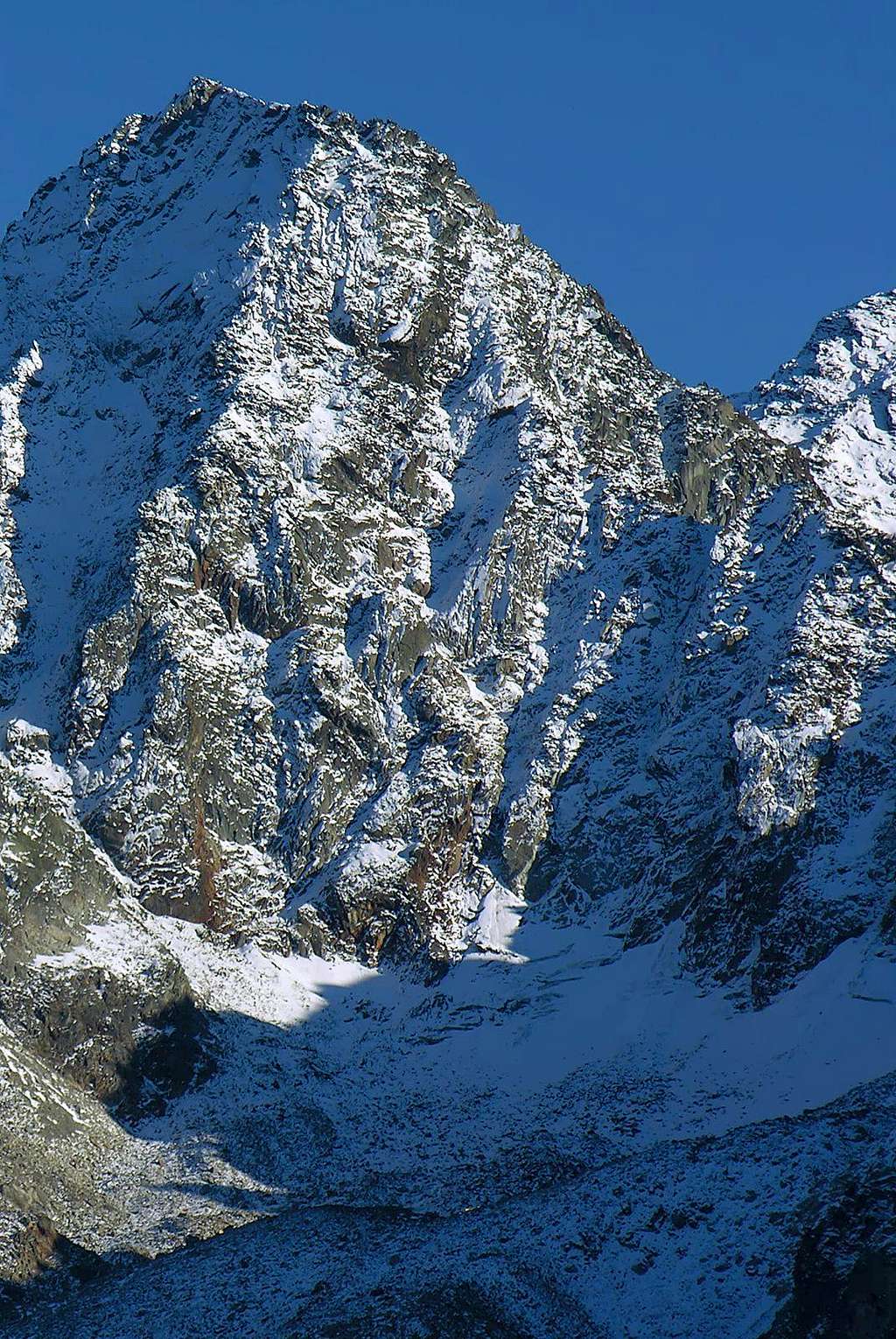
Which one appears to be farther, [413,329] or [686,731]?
[413,329]

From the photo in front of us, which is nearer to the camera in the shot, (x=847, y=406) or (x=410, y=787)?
(x=410, y=787)

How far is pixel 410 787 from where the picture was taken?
118375 mm

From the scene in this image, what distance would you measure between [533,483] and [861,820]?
3867 centimetres

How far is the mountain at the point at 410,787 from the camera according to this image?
228 feet

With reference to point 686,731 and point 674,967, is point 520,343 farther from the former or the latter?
point 674,967

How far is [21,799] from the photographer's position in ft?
339

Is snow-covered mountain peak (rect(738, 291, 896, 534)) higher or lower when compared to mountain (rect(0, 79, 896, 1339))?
higher

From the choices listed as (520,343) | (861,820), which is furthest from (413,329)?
(861,820)

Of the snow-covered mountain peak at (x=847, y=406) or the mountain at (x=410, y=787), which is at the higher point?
the snow-covered mountain peak at (x=847, y=406)

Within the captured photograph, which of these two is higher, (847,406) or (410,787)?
(847,406)

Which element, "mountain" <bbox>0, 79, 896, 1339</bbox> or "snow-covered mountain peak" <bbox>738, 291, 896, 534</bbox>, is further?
"snow-covered mountain peak" <bbox>738, 291, 896, 534</bbox>

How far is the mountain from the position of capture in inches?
2739

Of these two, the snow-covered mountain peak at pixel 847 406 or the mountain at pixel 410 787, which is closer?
the mountain at pixel 410 787

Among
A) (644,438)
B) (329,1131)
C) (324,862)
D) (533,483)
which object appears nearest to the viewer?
(329,1131)
